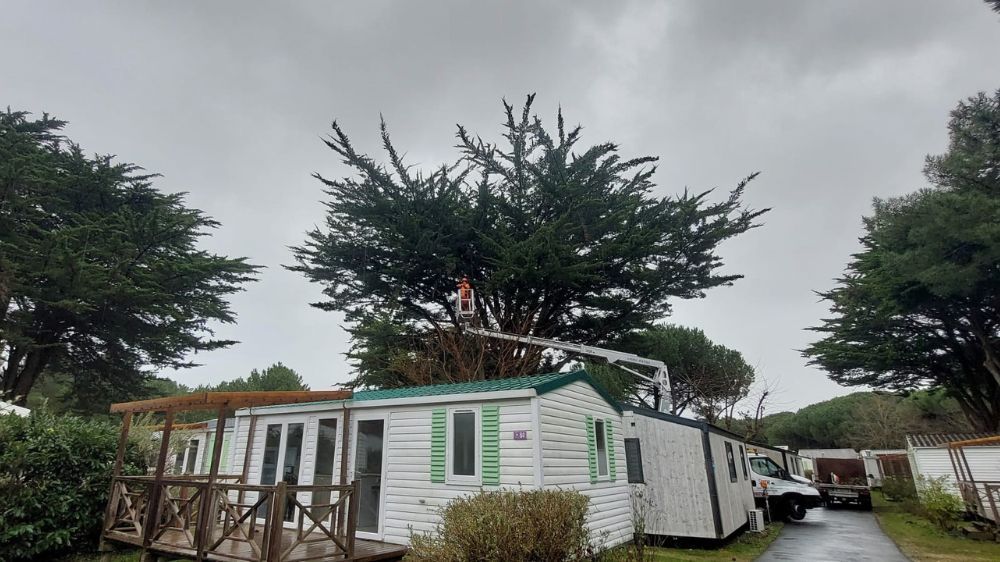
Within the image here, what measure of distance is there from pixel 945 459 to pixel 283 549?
20589 millimetres

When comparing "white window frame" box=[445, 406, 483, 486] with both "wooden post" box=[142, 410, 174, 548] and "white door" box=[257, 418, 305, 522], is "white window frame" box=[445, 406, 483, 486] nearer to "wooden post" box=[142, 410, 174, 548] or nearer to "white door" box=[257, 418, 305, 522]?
"white door" box=[257, 418, 305, 522]

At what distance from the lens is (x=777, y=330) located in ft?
85.9

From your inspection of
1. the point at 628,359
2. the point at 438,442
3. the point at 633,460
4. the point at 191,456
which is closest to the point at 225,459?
the point at 191,456

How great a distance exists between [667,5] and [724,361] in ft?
78.4

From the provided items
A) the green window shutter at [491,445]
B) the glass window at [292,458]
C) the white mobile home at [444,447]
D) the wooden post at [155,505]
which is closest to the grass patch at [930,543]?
the white mobile home at [444,447]

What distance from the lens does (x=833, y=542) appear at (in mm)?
10430

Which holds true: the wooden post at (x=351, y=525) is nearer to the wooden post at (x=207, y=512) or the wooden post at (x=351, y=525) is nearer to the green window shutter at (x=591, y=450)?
the wooden post at (x=207, y=512)

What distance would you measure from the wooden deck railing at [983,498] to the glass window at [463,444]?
12.7m

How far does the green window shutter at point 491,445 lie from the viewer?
24.0 feet

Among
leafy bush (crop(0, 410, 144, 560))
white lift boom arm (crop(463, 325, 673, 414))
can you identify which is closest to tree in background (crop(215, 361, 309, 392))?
white lift boom arm (crop(463, 325, 673, 414))

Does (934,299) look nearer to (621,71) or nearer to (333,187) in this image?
(621,71)

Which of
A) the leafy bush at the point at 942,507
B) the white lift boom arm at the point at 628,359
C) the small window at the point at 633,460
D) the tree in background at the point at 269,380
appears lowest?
the leafy bush at the point at 942,507

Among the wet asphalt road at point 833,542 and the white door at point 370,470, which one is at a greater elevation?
the white door at point 370,470

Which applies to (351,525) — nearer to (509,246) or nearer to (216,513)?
(216,513)
